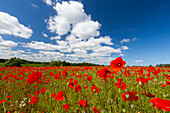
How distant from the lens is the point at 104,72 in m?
1.70

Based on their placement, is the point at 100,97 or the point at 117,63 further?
the point at 100,97

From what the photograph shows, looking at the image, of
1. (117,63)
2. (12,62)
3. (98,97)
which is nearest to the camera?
(117,63)

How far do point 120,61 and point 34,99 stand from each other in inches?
77.1

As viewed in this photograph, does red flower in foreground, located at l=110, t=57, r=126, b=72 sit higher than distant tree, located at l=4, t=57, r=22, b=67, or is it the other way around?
red flower in foreground, located at l=110, t=57, r=126, b=72

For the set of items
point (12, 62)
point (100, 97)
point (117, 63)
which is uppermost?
point (117, 63)

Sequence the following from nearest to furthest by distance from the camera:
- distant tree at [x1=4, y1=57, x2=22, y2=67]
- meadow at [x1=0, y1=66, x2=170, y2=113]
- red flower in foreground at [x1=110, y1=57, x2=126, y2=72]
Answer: red flower in foreground at [x1=110, y1=57, x2=126, y2=72]
meadow at [x1=0, y1=66, x2=170, y2=113]
distant tree at [x1=4, y1=57, x2=22, y2=67]

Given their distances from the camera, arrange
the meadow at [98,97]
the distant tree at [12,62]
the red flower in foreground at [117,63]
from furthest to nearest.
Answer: the distant tree at [12,62], the meadow at [98,97], the red flower in foreground at [117,63]

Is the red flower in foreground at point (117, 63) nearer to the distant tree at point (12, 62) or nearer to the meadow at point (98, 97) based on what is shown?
the meadow at point (98, 97)


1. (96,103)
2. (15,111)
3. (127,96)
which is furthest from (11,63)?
(127,96)

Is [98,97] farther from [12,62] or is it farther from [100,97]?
[12,62]

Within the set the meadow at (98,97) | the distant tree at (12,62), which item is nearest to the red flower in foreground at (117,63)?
the meadow at (98,97)

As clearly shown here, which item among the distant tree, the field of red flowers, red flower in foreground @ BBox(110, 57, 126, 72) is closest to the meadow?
the field of red flowers

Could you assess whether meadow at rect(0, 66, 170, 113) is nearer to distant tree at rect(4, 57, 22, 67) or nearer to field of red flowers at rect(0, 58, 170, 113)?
field of red flowers at rect(0, 58, 170, 113)

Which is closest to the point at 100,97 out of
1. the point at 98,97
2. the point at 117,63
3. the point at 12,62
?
the point at 98,97
